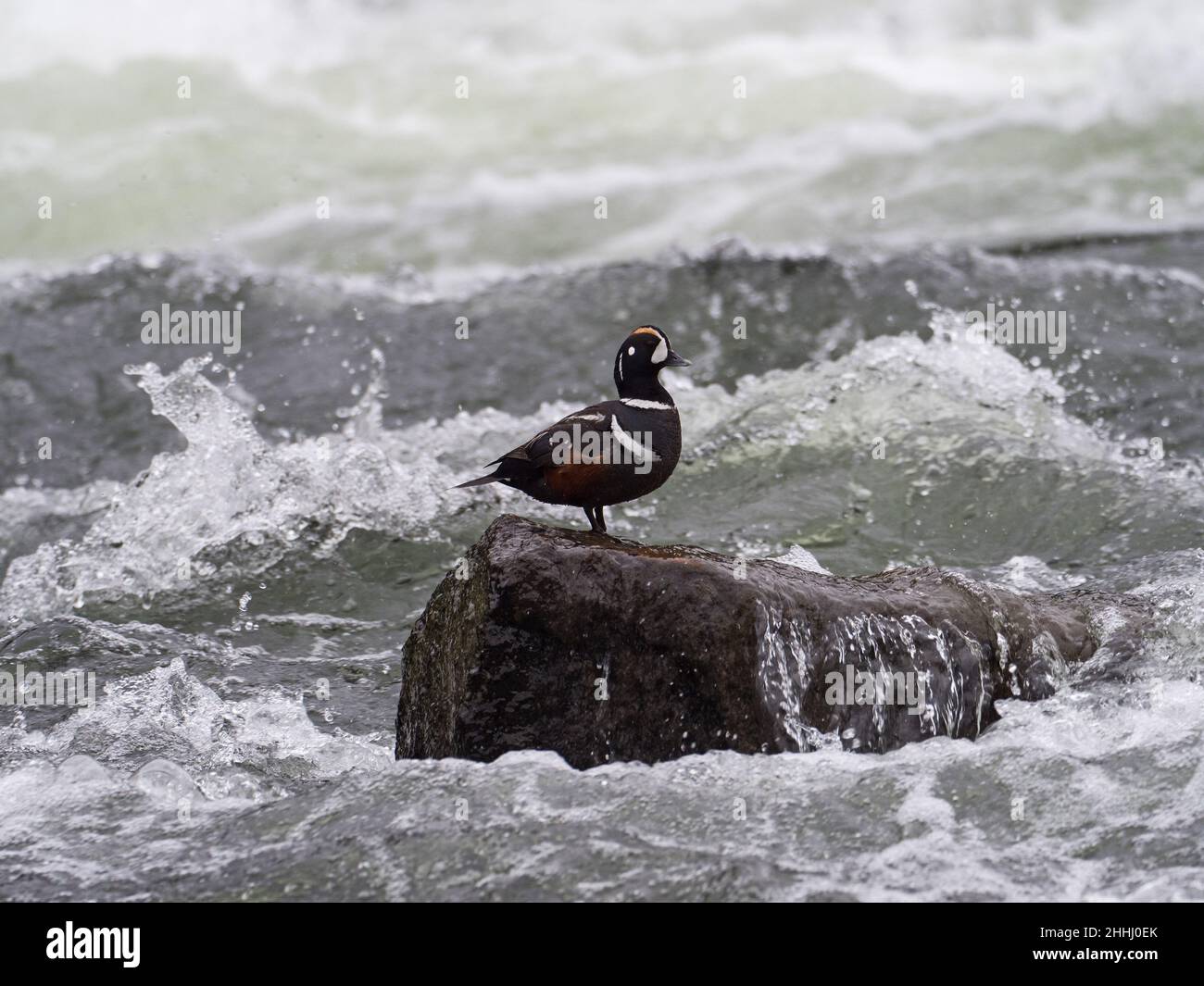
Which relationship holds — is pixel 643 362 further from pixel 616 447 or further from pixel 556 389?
pixel 556 389

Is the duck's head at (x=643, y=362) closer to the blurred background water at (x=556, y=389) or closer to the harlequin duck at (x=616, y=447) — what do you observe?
the harlequin duck at (x=616, y=447)

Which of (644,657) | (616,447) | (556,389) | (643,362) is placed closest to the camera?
(644,657)

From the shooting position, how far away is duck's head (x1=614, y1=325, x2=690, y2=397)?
4.90m

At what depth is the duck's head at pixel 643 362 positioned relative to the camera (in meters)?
4.90

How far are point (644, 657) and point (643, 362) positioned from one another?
97 centimetres

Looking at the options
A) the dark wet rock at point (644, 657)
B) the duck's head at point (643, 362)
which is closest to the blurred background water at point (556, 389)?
the dark wet rock at point (644, 657)

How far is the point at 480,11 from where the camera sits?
16.3 m

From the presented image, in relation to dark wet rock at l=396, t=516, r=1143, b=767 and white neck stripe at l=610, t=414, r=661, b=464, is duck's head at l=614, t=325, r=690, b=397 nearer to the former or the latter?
white neck stripe at l=610, t=414, r=661, b=464

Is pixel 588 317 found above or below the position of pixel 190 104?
below

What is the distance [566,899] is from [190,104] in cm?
1171

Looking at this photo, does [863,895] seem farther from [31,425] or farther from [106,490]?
[31,425]

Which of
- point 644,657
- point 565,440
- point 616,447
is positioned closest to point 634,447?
point 616,447

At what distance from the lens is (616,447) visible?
15.6 feet

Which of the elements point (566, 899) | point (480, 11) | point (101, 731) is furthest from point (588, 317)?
point (480, 11)
